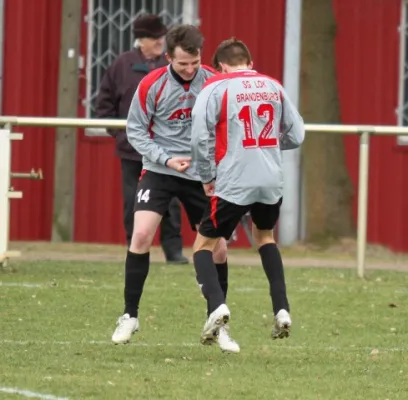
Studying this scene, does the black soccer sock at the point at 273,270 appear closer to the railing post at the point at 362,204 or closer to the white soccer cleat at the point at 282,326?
the white soccer cleat at the point at 282,326

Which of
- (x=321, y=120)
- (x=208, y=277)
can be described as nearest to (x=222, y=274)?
(x=208, y=277)

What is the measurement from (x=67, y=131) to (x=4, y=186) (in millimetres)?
4511

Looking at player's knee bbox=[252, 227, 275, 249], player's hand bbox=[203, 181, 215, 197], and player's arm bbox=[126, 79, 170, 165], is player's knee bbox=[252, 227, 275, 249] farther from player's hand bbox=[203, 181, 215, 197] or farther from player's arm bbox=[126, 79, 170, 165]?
player's arm bbox=[126, 79, 170, 165]

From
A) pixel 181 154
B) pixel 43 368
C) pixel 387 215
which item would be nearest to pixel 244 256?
pixel 387 215

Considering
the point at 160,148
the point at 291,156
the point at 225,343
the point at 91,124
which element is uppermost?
the point at 91,124

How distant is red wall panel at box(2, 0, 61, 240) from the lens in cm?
1816

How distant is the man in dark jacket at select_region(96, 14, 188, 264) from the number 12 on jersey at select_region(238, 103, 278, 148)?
4855 mm

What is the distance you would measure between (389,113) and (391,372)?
9.89 m

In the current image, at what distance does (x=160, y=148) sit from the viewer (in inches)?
380

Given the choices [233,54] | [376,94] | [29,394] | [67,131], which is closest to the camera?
[29,394]

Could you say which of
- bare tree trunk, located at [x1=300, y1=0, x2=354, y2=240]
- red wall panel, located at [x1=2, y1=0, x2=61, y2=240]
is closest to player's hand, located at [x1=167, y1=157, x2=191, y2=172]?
bare tree trunk, located at [x1=300, y1=0, x2=354, y2=240]

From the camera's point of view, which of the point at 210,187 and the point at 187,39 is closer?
the point at 210,187

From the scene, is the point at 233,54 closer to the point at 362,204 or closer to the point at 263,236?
the point at 263,236

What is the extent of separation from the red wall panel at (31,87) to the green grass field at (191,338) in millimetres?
3381
